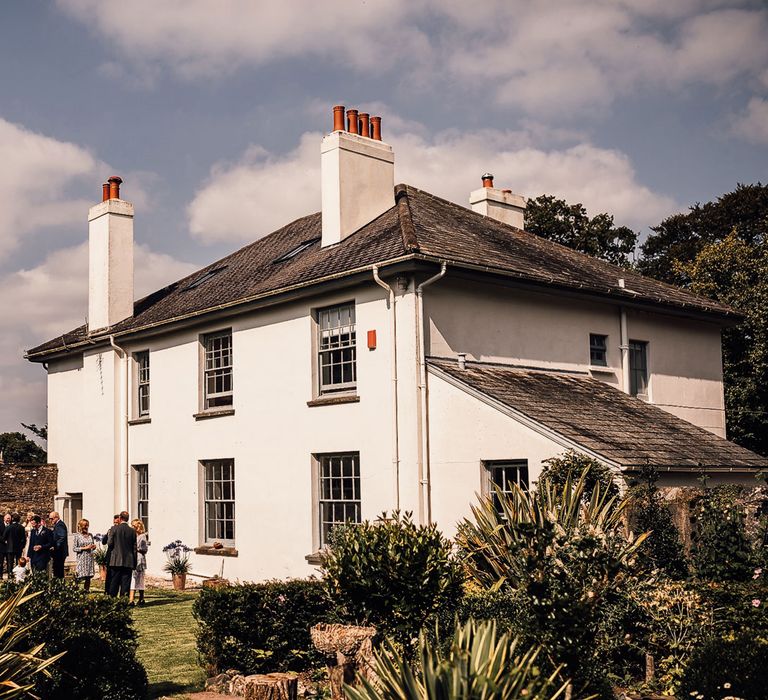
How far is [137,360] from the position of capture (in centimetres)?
2486

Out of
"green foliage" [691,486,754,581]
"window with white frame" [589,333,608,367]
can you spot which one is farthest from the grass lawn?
"window with white frame" [589,333,608,367]

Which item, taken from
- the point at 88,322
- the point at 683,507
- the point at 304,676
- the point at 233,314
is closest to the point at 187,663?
the point at 304,676

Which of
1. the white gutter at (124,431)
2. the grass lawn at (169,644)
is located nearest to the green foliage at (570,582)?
the grass lawn at (169,644)

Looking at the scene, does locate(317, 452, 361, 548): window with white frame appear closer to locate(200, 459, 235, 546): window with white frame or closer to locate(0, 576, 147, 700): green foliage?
locate(200, 459, 235, 546): window with white frame

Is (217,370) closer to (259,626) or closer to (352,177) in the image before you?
(352,177)

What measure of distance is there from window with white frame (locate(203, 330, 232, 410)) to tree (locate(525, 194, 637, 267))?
20.1m

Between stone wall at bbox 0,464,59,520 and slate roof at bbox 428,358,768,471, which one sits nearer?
slate roof at bbox 428,358,768,471

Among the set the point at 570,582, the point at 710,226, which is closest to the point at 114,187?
the point at 570,582

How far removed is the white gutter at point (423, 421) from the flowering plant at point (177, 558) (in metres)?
6.68

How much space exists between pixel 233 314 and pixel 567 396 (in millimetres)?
7518

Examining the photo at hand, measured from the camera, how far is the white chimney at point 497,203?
24797 mm

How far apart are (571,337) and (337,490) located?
556cm

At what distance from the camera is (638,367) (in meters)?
21.1

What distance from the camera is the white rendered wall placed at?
17828mm
